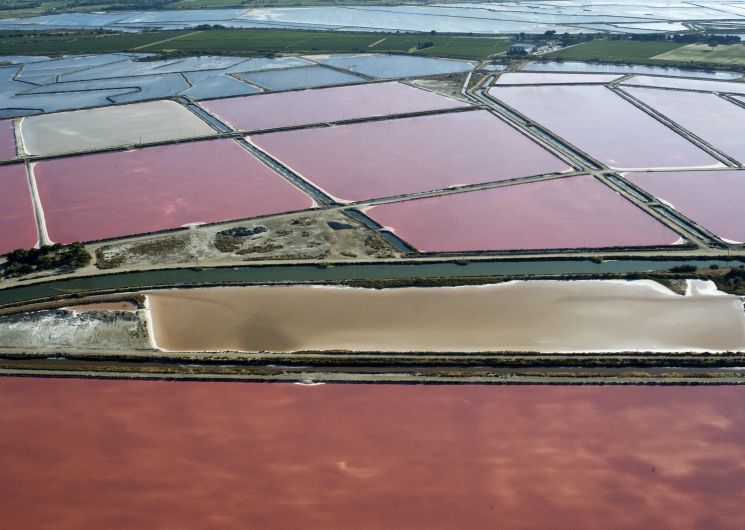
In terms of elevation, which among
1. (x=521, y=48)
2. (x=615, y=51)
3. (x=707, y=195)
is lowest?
(x=707, y=195)

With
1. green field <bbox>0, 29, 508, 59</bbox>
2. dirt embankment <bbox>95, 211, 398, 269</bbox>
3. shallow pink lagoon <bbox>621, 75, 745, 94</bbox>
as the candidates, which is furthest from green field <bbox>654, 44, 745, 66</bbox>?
dirt embankment <bbox>95, 211, 398, 269</bbox>

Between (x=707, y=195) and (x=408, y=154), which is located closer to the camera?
(x=707, y=195)

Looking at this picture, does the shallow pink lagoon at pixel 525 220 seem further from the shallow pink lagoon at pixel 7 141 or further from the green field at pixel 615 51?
the green field at pixel 615 51

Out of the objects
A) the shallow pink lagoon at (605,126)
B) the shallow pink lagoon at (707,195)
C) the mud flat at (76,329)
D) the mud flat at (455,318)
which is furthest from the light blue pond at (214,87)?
the mud flat at (76,329)

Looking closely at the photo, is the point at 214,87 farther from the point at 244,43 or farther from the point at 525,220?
the point at 525,220

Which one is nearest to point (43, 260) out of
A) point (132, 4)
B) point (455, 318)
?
point (455, 318)

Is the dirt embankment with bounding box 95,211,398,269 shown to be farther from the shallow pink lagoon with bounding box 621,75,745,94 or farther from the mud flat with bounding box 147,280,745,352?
the shallow pink lagoon with bounding box 621,75,745,94
